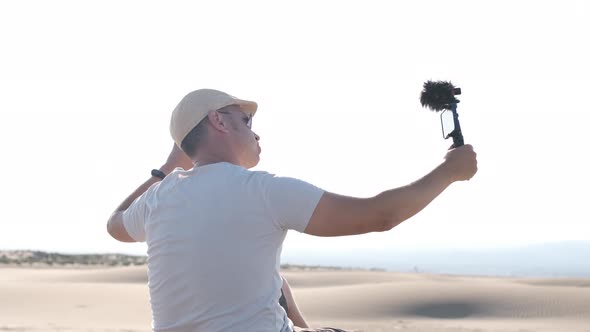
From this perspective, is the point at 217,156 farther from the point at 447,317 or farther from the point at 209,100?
the point at 447,317

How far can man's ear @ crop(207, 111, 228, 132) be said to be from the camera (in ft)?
8.98

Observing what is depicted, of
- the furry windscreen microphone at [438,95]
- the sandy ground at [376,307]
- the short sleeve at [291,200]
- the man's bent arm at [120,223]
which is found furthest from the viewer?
the sandy ground at [376,307]

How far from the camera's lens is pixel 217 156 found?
2.73 meters

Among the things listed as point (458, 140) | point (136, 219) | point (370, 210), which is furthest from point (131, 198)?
point (458, 140)

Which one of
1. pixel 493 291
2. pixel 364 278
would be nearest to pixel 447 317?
pixel 493 291

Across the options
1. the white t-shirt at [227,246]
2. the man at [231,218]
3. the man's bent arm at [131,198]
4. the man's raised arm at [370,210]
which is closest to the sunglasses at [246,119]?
the man at [231,218]

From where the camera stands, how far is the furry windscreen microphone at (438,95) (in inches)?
107

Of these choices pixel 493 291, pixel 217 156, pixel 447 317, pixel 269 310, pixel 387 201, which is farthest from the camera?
pixel 493 291

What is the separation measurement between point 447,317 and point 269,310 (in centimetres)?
1484

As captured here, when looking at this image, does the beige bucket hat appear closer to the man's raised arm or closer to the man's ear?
the man's ear

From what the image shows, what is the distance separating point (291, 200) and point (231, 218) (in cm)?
22

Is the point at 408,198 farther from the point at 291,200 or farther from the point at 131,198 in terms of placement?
the point at 131,198

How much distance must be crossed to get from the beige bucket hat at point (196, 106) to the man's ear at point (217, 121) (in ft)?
0.06

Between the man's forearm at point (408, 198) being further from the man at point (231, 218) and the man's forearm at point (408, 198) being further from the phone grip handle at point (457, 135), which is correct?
the phone grip handle at point (457, 135)
